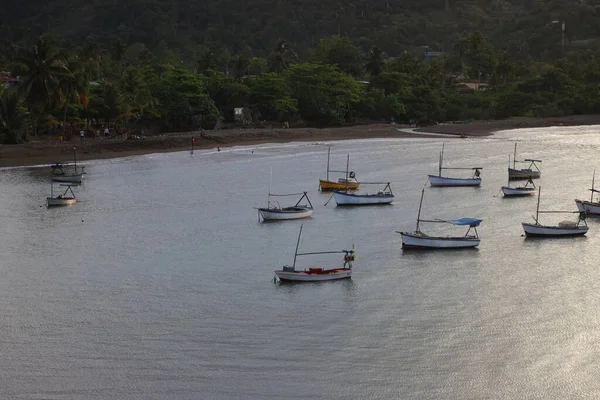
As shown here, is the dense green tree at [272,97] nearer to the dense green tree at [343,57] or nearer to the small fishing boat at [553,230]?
the dense green tree at [343,57]

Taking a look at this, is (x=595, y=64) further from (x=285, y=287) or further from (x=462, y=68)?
(x=285, y=287)

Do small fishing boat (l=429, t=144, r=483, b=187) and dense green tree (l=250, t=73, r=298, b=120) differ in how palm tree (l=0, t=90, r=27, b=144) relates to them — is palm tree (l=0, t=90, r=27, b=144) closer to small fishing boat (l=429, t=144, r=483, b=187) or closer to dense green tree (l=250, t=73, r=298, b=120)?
dense green tree (l=250, t=73, r=298, b=120)

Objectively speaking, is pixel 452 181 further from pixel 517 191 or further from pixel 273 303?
pixel 273 303

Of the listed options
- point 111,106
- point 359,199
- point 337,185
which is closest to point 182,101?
point 111,106

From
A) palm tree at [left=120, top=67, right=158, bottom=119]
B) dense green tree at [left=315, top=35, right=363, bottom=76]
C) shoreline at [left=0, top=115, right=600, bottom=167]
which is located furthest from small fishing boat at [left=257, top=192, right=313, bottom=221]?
dense green tree at [left=315, top=35, right=363, bottom=76]

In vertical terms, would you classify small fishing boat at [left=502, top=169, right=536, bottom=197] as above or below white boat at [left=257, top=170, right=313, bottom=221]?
above

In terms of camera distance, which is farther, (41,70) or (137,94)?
(137,94)

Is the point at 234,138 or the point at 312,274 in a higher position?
the point at 234,138

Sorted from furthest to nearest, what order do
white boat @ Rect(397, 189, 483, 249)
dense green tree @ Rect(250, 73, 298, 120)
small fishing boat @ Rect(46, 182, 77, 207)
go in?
dense green tree @ Rect(250, 73, 298, 120) < small fishing boat @ Rect(46, 182, 77, 207) < white boat @ Rect(397, 189, 483, 249)
